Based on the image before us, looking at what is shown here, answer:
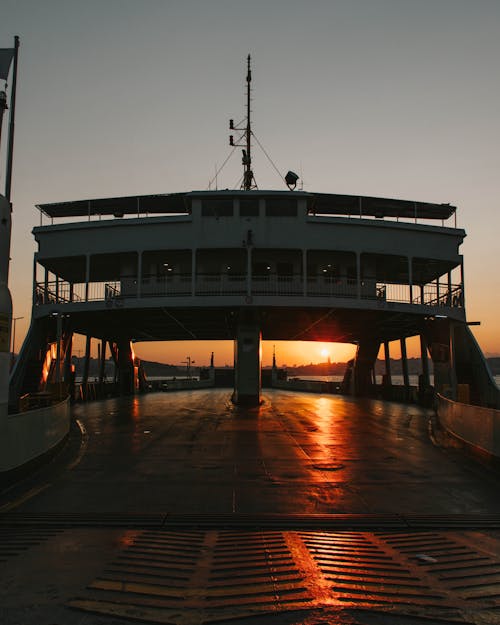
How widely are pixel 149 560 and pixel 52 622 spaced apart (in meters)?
1.67

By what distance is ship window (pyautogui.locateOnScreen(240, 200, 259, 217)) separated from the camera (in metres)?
28.4

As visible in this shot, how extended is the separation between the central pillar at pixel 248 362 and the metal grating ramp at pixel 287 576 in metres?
22.4

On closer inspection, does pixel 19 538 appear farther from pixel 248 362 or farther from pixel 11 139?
pixel 248 362

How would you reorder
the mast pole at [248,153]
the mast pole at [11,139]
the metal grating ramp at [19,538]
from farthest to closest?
the mast pole at [248,153], the mast pole at [11,139], the metal grating ramp at [19,538]

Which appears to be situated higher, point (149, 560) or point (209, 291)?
point (209, 291)

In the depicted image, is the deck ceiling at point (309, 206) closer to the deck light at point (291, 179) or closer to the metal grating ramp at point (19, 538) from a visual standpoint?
the deck light at point (291, 179)

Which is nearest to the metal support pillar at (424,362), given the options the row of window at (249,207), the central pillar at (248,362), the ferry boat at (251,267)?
the ferry boat at (251,267)

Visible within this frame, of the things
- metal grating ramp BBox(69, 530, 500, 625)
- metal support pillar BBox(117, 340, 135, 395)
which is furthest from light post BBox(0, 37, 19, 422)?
metal support pillar BBox(117, 340, 135, 395)

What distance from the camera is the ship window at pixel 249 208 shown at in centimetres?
2844

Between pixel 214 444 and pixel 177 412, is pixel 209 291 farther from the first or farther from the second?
pixel 214 444

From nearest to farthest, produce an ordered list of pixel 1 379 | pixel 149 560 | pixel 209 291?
pixel 149 560 → pixel 1 379 → pixel 209 291

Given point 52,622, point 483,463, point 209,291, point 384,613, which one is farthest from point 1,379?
point 209,291

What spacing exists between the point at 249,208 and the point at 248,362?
853 centimetres

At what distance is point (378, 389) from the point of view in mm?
42188
